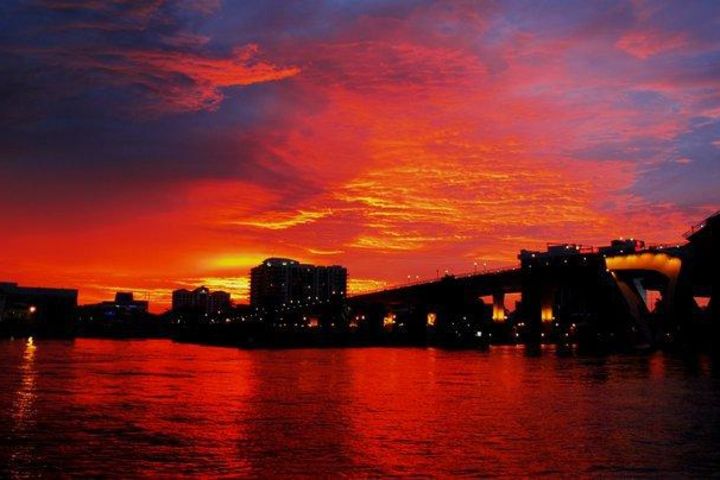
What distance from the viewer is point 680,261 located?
128 meters

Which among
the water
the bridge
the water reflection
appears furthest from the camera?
the bridge

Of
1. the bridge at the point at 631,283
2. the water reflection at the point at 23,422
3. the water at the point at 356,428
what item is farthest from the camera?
the bridge at the point at 631,283

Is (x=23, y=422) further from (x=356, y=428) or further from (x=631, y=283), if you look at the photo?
(x=631, y=283)

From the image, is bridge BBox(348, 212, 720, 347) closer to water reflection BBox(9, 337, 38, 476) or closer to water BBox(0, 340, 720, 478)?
water BBox(0, 340, 720, 478)

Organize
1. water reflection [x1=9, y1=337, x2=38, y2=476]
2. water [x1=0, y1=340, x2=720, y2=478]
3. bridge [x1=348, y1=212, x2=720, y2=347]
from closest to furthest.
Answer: water [x1=0, y1=340, x2=720, y2=478], water reflection [x1=9, y1=337, x2=38, y2=476], bridge [x1=348, y1=212, x2=720, y2=347]

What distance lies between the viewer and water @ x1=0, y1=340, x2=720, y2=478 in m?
25.7

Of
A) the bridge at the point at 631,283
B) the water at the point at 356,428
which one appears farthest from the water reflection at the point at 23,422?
the bridge at the point at 631,283

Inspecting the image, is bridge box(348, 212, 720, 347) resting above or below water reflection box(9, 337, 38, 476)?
above

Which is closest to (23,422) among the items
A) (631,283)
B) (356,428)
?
(356,428)

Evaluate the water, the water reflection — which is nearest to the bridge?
the water

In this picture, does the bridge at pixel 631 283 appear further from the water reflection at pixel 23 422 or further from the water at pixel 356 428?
the water reflection at pixel 23 422

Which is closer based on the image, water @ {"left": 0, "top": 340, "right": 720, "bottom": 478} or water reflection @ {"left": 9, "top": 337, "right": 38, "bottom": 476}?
water @ {"left": 0, "top": 340, "right": 720, "bottom": 478}

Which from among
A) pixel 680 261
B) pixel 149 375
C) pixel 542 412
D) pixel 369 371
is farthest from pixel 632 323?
pixel 542 412

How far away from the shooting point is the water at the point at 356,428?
2567cm
